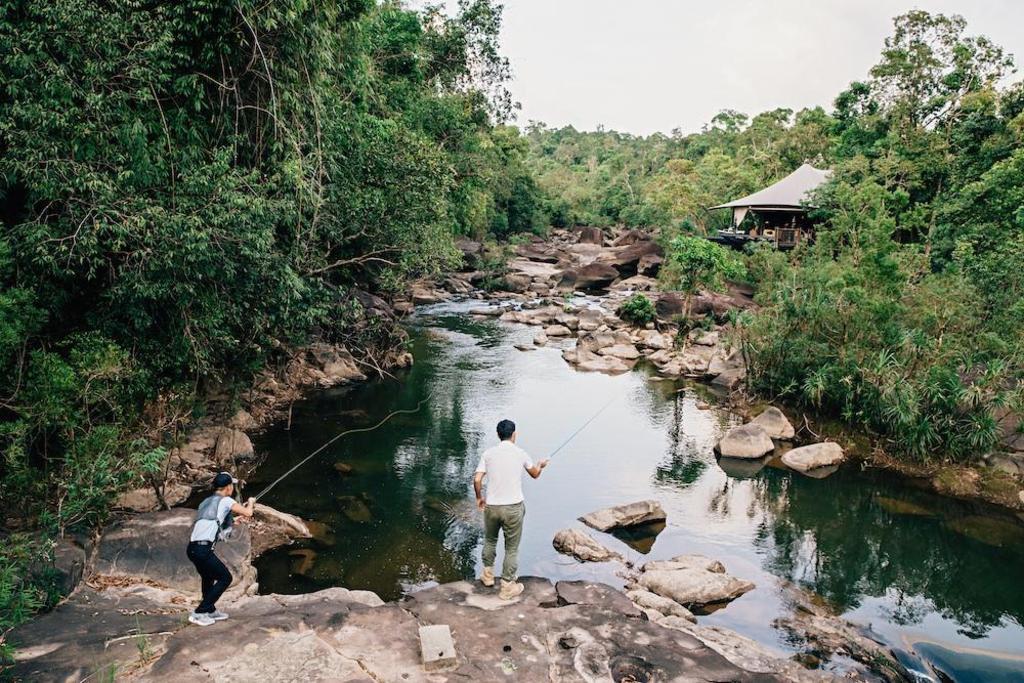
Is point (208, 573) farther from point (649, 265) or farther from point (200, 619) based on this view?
point (649, 265)

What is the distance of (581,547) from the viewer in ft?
30.8

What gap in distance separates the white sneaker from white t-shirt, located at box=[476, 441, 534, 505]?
2702 millimetres

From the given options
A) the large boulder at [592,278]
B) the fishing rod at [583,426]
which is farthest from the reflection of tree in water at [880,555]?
the large boulder at [592,278]

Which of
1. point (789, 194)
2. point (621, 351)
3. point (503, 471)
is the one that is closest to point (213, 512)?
point (503, 471)

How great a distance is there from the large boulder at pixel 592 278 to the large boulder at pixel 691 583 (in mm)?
26669

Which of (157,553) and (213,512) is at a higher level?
(213,512)

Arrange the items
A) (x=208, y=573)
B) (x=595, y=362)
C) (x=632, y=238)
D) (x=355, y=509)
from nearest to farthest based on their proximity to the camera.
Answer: (x=208, y=573), (x=355, y=509), (x=595, y=362), (x=632, y=238)

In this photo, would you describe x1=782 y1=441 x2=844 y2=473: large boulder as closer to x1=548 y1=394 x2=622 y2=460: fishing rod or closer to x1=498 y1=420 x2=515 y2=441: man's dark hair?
x1=548 y1=394 x2=622 y2=460: fishing rod

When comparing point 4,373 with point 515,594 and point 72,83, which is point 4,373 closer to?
point 72,83

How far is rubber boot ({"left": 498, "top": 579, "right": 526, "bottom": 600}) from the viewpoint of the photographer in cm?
653

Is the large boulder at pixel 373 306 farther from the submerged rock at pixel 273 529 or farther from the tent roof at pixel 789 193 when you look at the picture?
the tent roof at pixel 789 193

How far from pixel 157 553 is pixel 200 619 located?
6.30ft

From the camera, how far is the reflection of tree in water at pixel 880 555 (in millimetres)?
9070

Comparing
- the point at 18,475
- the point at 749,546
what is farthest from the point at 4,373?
the point at 749,546
